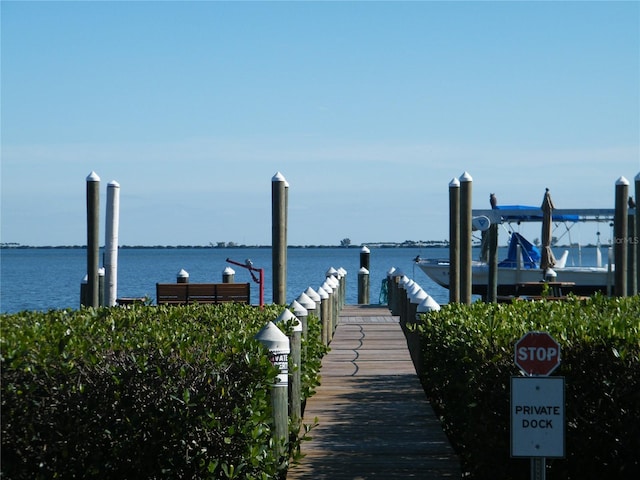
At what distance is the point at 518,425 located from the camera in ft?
19.5

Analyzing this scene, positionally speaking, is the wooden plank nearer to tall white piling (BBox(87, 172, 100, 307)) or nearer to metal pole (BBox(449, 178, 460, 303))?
tall white piling (BBox(87, 172, 100, 307))

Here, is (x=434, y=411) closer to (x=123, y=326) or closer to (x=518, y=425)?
(x=123, y=326)

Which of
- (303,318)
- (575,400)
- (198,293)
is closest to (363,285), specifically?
(198,293)

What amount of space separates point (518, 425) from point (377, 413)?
392cm

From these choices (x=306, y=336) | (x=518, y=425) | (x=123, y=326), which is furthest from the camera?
(x=306, y=336)

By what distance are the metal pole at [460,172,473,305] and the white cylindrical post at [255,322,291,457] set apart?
1176cm

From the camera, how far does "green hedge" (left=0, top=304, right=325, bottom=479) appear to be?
20.7 feet

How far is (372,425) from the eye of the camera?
30.0ft

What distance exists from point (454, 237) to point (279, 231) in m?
4.62

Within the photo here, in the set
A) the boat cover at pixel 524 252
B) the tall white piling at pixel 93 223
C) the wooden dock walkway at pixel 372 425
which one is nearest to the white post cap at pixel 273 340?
the wooden dock walkway at pixel 372 425

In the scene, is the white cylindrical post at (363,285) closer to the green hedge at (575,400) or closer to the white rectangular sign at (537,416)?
the green hedge at (575,400)

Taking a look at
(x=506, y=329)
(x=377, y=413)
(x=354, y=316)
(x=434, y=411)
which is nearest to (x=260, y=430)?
(x=506, y=329)

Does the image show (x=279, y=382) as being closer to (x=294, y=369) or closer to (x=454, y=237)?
(x=294, y=369)

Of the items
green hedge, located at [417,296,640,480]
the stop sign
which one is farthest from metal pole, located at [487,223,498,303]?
the stop sign
